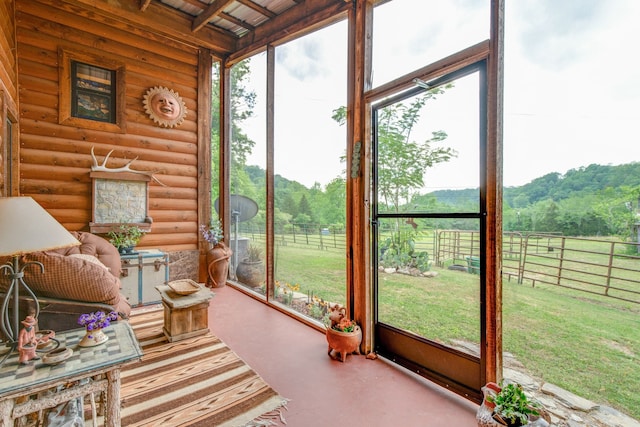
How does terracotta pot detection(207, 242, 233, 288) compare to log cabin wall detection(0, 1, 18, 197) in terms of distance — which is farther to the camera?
terracotta pot detection(207, 242, 233, 288)

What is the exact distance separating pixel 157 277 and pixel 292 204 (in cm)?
199

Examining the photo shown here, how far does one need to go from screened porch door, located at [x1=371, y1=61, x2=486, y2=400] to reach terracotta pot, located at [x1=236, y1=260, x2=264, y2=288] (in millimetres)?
2344

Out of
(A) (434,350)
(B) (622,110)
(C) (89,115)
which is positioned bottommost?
(A) (434,350)

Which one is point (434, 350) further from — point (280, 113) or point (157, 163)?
point (157, 163)

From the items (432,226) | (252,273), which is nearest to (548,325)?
(432,226)

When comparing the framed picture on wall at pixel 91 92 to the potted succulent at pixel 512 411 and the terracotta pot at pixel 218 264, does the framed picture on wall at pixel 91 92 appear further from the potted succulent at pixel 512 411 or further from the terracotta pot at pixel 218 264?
the potted succulent at pixel 512 411

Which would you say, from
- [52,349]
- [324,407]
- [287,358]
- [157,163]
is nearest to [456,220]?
[324,407]

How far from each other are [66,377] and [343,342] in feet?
5.75

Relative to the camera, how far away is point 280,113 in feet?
12.9

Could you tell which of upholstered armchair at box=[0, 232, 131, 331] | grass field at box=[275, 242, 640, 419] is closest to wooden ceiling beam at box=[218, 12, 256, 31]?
upholstered armchair at box=[0, 232, 131, 331]

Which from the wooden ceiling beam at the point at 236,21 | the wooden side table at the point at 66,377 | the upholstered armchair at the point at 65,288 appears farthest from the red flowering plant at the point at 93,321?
the wooden ceiling beam at the point at 236,21

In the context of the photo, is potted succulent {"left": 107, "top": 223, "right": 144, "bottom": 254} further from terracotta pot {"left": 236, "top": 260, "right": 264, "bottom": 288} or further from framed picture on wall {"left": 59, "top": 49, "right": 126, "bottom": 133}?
terracotta pot {"left": 236, "top": 260, "right": 264, "bottom": 288}

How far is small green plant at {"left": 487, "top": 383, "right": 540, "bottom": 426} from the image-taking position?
56.7 inches

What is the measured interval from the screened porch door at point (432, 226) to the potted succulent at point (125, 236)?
315 centimetres
